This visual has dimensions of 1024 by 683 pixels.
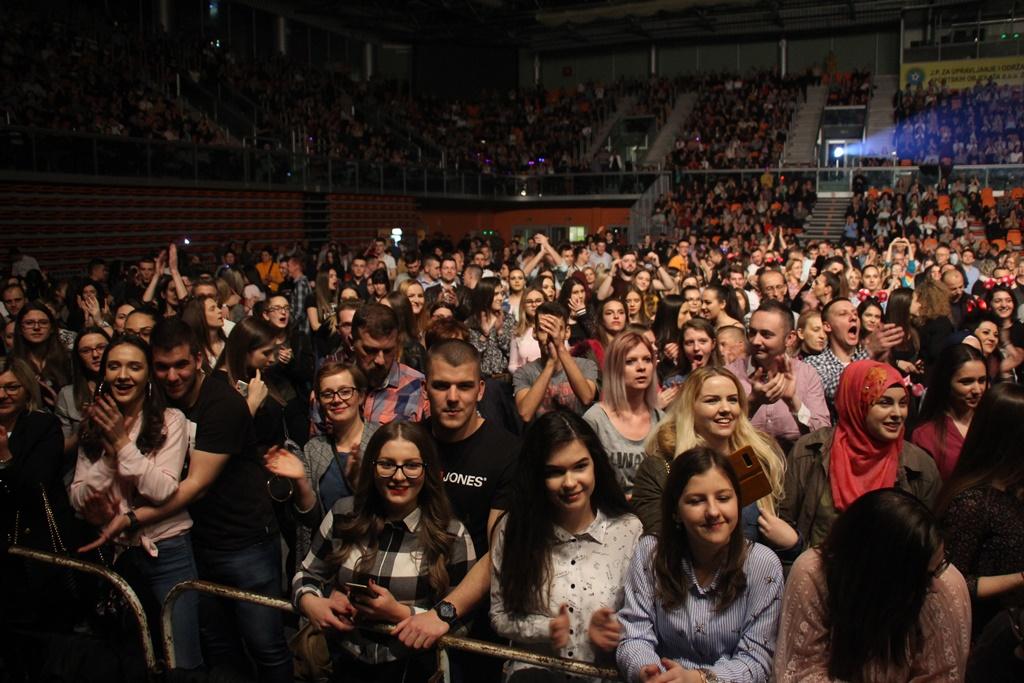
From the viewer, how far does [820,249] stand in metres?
11.9

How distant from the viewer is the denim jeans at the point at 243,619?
312 cm

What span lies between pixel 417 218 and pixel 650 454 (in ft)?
75.0

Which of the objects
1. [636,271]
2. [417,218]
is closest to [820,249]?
[636,271]

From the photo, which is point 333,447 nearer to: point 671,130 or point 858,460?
point 858,460

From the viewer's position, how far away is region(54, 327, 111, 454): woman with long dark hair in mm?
4438

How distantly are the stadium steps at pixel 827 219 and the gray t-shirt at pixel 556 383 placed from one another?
19.8m

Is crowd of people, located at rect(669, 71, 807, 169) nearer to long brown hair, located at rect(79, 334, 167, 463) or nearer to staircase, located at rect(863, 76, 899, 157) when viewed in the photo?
staircase, located at rect(863, 76, 899, 157)

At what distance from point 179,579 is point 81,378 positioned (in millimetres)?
1866

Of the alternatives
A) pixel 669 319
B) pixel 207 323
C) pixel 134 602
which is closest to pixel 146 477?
pixel 134 602

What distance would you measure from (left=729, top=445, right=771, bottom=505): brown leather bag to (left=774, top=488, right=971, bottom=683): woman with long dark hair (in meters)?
0.22

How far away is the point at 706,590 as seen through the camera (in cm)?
234

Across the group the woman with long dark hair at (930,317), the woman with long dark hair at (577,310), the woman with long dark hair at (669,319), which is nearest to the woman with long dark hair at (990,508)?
the woman with long dark hair at (669,319)

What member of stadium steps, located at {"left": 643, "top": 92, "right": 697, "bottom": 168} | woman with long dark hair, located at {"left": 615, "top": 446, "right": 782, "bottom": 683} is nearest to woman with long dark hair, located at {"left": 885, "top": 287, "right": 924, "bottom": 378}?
woman with long dark hair, located at {"left": 615, "top": 446, "right": 782, "bottom": 683}

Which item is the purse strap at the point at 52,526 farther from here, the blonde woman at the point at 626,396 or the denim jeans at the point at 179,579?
the blonde woman at the point at 626,396
